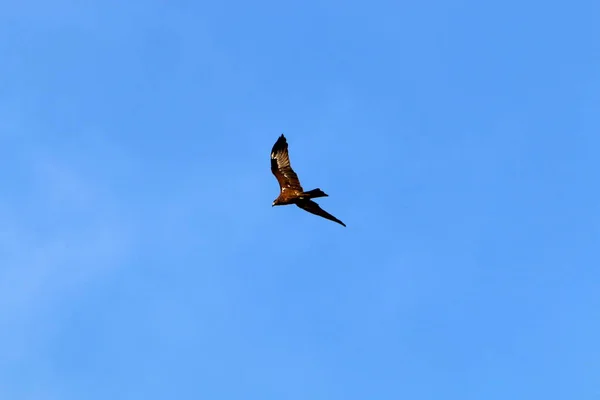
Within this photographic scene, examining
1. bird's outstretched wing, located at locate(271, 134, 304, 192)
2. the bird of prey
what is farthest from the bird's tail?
bird's outstretched wing, located at locate(271, 134, 304, 192)

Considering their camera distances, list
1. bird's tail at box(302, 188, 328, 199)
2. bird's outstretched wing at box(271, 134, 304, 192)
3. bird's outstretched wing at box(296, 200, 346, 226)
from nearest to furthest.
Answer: bird's tail at box(302, 188, 328, 199), bird's outstretched wing at box(296, 200, 346, 226), bird's outstretched wing at box(271, 134, 304, 192)

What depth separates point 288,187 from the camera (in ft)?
143

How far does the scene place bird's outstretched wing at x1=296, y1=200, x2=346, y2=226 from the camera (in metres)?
40.8

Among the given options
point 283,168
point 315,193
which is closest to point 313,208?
point 315,193

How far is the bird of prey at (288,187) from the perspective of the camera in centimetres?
4094

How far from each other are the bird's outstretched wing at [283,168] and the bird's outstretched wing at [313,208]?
1283mm

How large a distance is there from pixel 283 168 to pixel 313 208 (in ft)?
13.4

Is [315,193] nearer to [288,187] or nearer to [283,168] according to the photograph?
[288,187]

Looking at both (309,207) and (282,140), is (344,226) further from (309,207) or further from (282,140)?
(282,140)

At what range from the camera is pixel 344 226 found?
3778 cm

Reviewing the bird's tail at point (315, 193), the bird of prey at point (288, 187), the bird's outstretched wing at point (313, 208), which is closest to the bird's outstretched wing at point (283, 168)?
the bird of prey at point (288, 187)

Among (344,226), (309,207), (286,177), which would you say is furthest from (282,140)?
(344,226)

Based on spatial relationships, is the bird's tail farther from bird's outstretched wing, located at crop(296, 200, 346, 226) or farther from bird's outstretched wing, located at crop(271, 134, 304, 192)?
bird's outstretched wing, located at crop(271, 134, 304, 192)

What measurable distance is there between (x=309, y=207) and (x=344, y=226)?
14.6 ft
